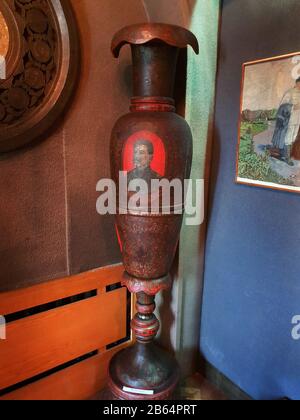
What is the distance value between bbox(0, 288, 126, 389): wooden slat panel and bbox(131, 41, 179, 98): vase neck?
1029 mm

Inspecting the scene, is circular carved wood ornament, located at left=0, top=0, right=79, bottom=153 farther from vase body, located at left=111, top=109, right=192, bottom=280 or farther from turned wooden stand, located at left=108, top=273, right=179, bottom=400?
turned wooden stand, located at left=108, top=273, right=179, bottom=400

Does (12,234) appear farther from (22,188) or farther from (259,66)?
(259,66)

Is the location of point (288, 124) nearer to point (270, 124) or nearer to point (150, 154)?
point (270, 124)

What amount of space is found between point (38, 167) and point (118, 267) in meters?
0.66

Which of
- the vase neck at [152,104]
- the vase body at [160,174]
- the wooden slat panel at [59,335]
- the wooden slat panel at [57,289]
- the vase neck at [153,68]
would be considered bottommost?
the wooden slat panel at [59,335]

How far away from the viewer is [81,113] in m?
1.46

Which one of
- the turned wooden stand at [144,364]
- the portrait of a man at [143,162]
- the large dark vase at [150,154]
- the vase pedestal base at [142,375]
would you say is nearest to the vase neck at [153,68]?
the large dark vase at [150,154]

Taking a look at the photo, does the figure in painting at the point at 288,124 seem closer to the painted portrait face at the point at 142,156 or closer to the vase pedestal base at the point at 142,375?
the painted portrait face at the point at 142,156

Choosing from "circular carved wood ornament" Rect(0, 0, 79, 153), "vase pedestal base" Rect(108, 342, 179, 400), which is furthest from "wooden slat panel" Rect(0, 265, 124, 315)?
"circular carved wood ornament" Rect(0, 0, 79, 153)

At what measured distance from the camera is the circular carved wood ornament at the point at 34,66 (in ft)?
3.93

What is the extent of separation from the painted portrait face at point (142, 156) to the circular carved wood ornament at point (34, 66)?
1.37 ft

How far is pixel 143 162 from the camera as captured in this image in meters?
1.19

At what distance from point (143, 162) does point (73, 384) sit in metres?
1.21

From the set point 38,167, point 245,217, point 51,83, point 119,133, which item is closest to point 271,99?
point 245,217
